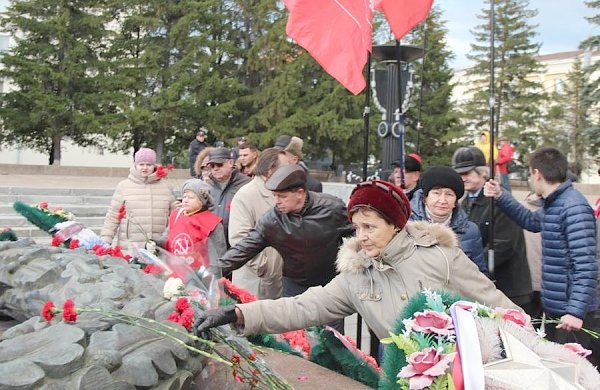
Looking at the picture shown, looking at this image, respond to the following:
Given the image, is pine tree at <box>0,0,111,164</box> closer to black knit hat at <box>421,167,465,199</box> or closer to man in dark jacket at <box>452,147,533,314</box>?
man in dark jacket at <box>452,147,533,314</box>

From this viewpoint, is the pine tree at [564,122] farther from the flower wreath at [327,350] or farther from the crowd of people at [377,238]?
the flower wreath at [327,350]

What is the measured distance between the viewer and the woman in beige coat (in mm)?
5387

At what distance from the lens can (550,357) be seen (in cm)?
172

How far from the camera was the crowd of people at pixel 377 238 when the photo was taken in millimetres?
2416

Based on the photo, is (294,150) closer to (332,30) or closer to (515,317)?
(332,30)

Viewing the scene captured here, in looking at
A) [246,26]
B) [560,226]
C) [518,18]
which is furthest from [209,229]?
[518,18]

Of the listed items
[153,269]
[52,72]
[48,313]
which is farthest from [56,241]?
[52,72]

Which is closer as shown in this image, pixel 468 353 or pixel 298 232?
pixel 468 353

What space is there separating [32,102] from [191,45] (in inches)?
245

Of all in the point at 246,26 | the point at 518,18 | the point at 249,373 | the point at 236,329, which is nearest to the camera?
the point at 249,373

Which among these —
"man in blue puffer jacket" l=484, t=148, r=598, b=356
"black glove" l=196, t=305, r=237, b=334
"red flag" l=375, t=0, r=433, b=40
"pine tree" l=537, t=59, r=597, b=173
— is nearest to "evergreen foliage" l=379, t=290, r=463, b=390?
"black glove" l=196, t=305, r=237, b=334

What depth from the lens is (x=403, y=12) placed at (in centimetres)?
512

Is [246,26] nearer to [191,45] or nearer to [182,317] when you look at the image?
[191,45]

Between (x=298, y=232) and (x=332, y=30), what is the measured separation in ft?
4.64
